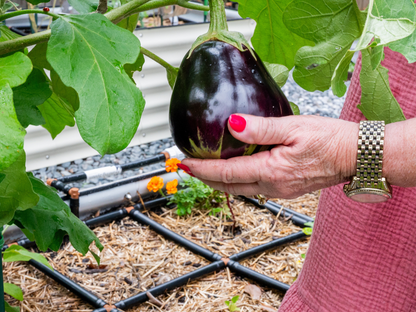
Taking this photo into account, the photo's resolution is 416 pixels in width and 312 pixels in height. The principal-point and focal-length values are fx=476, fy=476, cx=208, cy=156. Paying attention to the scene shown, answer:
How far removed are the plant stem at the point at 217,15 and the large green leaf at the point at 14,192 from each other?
29cm

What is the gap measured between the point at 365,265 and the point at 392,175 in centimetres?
35

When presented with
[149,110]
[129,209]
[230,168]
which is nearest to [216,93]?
[230,168]

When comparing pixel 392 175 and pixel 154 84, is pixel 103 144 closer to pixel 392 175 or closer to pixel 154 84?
pixel 392 175

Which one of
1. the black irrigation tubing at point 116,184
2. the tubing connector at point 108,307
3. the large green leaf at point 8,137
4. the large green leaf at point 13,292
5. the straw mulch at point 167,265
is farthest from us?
the black irrigation tubing at point 116,184

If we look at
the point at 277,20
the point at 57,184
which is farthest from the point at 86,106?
the point at 57,184

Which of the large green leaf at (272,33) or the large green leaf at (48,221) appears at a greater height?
the large green leaf at (272,33)

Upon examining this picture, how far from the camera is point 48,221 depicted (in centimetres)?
77

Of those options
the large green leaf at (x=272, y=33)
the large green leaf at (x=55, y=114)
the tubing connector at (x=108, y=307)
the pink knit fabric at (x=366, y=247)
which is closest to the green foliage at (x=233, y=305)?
the tubing connector at (x=108, y=307)

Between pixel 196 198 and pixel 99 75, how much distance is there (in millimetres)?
1843

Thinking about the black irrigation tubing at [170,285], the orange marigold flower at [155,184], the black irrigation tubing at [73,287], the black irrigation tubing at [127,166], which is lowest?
the black irrigation tubing at [170,285]

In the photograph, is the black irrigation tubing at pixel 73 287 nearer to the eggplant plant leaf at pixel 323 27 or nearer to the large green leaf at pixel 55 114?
the large green leaf at pixel 55 114

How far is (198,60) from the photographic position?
0.55 metres

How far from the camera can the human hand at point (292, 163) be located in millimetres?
613

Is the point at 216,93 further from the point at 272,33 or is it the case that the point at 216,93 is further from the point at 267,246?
the point at 267,246
